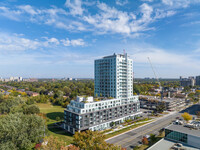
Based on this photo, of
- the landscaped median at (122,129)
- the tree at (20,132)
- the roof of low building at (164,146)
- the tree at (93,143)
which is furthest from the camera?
the landscaped median at (122,129)

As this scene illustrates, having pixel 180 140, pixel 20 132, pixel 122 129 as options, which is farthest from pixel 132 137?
pixel 20 132

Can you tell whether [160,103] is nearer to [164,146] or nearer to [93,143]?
[164,146]

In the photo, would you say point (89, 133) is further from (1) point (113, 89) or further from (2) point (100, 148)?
(1) point (113, 89)

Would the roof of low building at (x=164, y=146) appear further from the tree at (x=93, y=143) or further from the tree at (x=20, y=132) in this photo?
the tree at (x=20, y=132)

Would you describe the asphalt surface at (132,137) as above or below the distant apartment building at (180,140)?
below

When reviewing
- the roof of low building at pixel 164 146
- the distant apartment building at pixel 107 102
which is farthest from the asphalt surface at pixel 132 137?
the distant apartment building at pixel 107 102

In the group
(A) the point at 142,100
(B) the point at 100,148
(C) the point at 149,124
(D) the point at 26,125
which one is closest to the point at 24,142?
(D) the point at 26,125

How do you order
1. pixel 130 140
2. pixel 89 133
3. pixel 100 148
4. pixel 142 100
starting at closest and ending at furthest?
pixel 100 148 → pixel 89 133 → pixel 130 140 → pixel 142 100

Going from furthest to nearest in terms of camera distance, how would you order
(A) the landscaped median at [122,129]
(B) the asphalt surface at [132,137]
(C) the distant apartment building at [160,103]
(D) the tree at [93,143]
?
(C) the distant apartment building at [160,103], (A) the landscaped median at [122,129], (B) the asphalt surface at [132,137], (D) the tree at [93,143]
